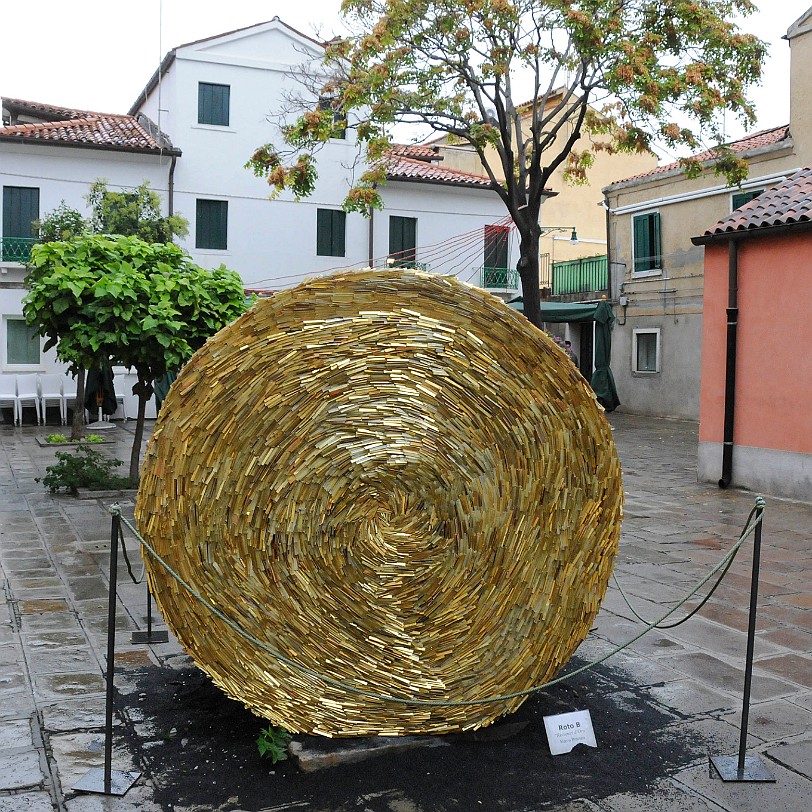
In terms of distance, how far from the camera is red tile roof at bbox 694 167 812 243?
10773mm

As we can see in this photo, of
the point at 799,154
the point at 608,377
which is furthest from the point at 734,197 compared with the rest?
the point at 608,377

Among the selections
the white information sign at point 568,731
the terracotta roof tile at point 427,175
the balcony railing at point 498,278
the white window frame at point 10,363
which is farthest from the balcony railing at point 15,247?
the white information sign at point 568,731

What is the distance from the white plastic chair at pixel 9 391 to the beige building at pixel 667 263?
552 inches

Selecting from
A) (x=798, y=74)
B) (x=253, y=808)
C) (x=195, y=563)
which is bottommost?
(x=253, y=808)

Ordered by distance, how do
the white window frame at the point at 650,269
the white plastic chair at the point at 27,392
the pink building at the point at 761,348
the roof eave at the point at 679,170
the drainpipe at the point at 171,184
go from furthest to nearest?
1. the white window frame at the point at 650,269
2. the drainpipe at the point at 171,184
3. the white plastic chair at the point at 27,392
4. the roof eave at the point at 679,170
5. the pink building at the point at 761,348

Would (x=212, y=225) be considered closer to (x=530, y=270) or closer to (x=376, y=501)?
(x=530, y=270)

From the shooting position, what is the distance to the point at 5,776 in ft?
11.8

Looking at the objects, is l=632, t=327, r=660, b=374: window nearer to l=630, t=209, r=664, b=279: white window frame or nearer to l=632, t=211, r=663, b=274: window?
l=630, t=209, r=664, b=279: white window frame

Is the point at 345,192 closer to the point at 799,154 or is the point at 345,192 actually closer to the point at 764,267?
the point at 799,154

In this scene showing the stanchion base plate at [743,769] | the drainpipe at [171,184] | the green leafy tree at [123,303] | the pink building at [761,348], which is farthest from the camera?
the drainpipe at [171,184]

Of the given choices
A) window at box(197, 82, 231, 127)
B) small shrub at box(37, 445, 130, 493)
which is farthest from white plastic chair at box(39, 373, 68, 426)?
small shrub at box(37, 445, 130, 493)

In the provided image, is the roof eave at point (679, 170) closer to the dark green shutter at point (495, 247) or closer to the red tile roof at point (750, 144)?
the red tile roof at point (750, 144)

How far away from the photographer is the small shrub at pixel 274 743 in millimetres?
3748

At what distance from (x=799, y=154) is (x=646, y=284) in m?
5.11
